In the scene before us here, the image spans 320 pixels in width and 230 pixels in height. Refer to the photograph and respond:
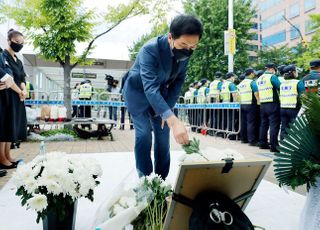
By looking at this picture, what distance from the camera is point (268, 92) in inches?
272

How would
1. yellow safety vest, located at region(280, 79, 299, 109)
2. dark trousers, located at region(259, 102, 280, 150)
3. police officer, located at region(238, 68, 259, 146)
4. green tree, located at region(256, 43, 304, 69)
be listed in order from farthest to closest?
1. green tree, located at region(256, 43, 304, 69)
2. police officer, located at region(238, 68, 259, 146)
3. dark trousers, located at region(259, 102, 280, 150)
4. yellow safety vest, located at region(280, 79, 299, 109)

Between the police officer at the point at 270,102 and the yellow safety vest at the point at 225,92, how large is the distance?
2.05 meters

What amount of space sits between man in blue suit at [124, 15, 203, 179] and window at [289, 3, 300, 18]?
158 feet

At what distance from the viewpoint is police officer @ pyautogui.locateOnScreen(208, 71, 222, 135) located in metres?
9.80

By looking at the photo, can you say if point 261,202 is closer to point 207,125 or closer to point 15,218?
point 15,218

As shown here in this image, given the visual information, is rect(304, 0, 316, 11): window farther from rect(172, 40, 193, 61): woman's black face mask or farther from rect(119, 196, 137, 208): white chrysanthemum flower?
rect(119, 196, 137, 208): white chrysanthemum flower

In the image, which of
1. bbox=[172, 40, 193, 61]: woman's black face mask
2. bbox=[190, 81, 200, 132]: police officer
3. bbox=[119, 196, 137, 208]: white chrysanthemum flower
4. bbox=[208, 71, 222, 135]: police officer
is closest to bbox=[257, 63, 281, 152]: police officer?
bbox=[208, 71, 222, 135]: police officer

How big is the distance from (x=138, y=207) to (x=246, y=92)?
261 inches

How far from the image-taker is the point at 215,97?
9969 mm

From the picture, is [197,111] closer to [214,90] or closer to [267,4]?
[214,90]

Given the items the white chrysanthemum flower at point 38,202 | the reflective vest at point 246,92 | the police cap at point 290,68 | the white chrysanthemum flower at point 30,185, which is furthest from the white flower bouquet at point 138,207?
the reflective vest at point 246,92

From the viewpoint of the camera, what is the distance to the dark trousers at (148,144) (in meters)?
2.75

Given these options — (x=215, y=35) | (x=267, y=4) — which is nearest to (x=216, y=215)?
(x=215, y=35)

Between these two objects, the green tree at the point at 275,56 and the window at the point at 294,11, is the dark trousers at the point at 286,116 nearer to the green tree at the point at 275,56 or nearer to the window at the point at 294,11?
the green tree at the point at 275,56
